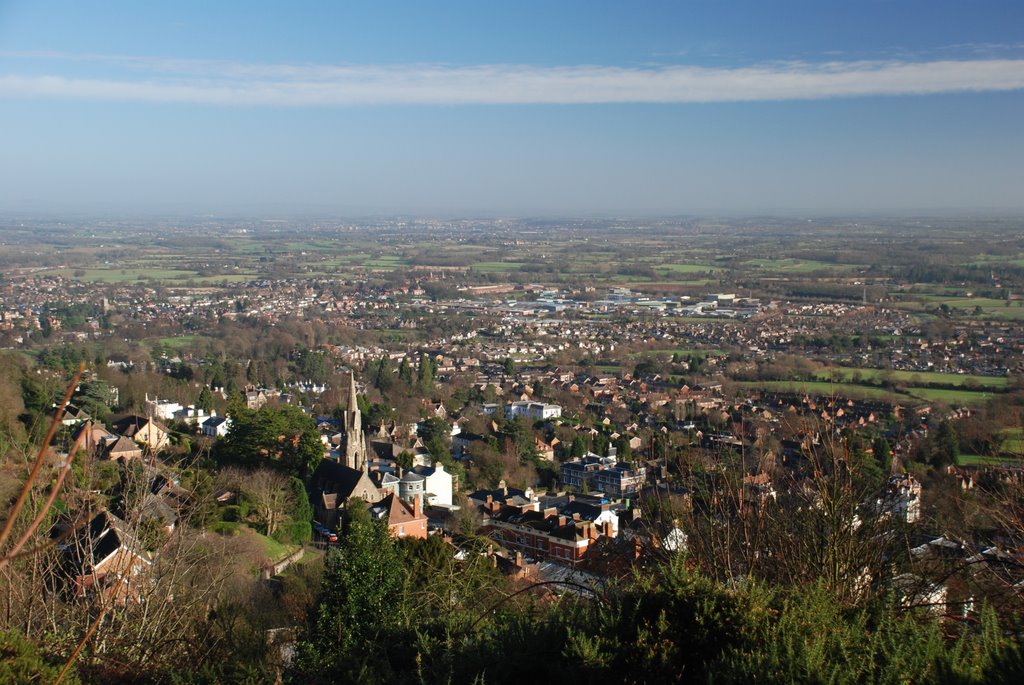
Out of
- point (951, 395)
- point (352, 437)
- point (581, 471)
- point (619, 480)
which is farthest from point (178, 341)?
point (951, 395)

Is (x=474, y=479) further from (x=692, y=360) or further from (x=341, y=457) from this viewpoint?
(x=692, y=360)

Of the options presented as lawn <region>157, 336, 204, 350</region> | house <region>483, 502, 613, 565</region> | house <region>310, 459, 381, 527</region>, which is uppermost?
house <region>483, 502, 613, 565</region>

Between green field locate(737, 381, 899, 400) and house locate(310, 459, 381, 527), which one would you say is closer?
house locate(310, 459, 381, 527)

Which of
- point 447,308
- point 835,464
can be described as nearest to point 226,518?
point 835,464

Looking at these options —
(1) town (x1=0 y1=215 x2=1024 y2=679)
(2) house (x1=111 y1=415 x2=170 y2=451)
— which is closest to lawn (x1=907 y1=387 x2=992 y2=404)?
(1) town (x1=0 y1=215 x2=1024 y2=679)

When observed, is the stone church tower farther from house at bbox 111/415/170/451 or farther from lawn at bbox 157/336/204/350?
lawn at bbox 157/336/204/350

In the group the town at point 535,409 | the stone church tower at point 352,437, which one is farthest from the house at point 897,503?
the stone church tower at point 352,437

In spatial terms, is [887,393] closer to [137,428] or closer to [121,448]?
[137,428]

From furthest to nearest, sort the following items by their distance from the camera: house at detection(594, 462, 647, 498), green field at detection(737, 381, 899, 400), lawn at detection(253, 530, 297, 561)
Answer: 1. green field at detection(737, 381, 899, 400)
2. house at detection(594, 462, 647, 498)
3. lawn at detection(253, 530, 297, 561)

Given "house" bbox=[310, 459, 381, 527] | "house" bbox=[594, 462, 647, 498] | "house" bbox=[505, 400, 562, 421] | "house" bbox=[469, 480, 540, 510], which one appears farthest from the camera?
"house" bbox=[505, 400, 562, 421]

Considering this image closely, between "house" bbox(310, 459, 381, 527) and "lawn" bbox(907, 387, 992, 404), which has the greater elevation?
"house" bbox(310, 459, 381, 527)

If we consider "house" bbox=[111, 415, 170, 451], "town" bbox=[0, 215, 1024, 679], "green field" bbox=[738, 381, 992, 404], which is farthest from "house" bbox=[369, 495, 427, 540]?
"green field" bbox=[738, 381, 992, 404]
